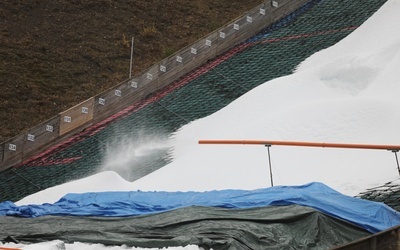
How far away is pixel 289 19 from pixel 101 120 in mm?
6102

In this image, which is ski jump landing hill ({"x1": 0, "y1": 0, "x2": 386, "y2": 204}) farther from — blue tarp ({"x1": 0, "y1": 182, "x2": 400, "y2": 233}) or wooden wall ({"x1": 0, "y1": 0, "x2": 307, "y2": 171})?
blue tarp ({"x1": 0, "y1": 182, "x2": 400, "y2": 233})

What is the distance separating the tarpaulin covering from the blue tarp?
0.77 feet

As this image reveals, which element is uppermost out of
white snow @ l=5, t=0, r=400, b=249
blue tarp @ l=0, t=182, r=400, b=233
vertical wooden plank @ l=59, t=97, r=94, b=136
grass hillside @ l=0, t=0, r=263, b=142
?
grass hillside @ l=0, t=0, r=263, b=142

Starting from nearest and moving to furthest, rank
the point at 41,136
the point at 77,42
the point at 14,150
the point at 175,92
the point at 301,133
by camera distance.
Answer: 1. the point at 301,133
2. the point at 14,150
3. the point at 41,136
4. the point at 175,92
5. the point at 77,42

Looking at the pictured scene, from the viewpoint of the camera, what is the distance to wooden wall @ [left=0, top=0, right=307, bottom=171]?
56.6 feet

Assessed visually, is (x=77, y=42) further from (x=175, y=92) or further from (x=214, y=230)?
(x=214, y=230)

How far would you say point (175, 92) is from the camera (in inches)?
750

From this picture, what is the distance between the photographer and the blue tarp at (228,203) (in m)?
10.9

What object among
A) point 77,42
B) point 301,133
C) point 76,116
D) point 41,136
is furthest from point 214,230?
point 77,42

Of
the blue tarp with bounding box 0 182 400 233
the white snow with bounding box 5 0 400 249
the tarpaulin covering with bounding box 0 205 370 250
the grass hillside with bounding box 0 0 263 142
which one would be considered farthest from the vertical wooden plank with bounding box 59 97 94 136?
the tarpaulin covering with bounding box 0 205 370 250

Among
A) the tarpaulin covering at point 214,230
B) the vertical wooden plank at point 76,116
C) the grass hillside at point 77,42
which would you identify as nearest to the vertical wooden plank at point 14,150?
the vertical wooden plank at point 76,116

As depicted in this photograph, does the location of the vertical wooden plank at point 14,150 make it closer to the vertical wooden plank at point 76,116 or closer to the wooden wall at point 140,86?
the wooden wall at point 140,86

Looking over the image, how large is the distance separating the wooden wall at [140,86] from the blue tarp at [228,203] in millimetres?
4526

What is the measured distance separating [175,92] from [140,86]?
0.79 m
